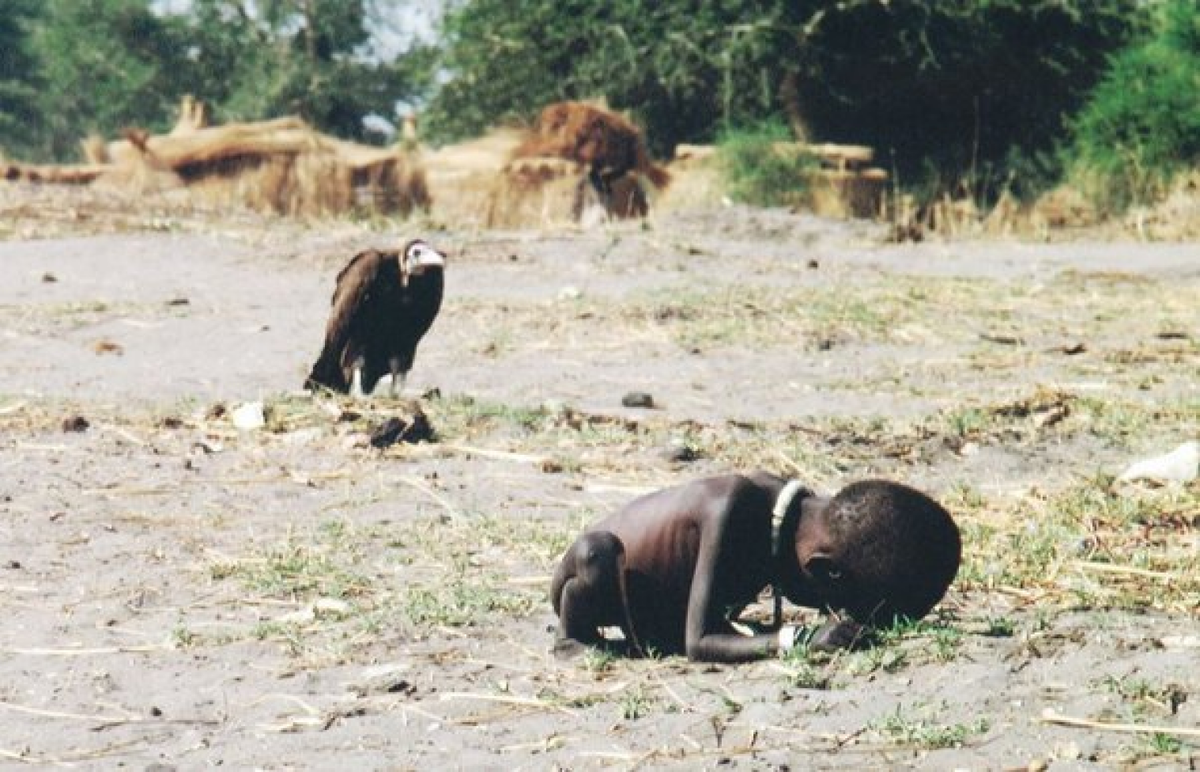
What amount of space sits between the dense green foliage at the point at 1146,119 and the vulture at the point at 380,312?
1346cm


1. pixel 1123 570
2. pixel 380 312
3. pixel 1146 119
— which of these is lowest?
pixel 1123 570

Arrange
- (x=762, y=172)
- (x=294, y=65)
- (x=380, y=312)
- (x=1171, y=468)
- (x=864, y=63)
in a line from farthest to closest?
(x=294, y=65) → (x=864, y=63) → (x=762, y=172) → (x=380, y=312) → (x=1171, y=468)

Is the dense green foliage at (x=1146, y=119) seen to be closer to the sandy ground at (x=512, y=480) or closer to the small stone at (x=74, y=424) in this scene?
the sandy ground at (x=512, y=480)

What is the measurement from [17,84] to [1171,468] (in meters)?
50.7

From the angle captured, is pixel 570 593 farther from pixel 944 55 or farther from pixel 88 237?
pixel 944 55

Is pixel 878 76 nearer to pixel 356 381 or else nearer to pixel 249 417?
pixel 356 381

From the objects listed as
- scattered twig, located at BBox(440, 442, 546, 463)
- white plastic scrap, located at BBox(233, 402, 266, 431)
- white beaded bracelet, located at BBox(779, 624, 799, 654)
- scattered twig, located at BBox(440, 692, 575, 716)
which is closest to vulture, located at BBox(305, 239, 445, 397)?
white plastic scrap, located at BBox(233, 402, 266, 431)

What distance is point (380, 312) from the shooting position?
9016mm

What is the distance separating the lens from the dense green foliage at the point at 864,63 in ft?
86.1

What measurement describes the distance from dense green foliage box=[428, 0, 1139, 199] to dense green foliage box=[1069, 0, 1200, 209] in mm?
2102

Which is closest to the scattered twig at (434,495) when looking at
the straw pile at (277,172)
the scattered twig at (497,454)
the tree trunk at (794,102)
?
the scattered twig at (497,454)

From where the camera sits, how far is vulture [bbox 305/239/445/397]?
29.3ft

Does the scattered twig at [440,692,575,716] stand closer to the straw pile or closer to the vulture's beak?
the vulture's beak

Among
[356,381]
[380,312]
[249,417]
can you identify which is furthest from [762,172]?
[249,417]
